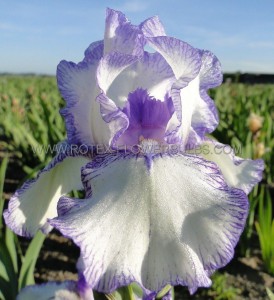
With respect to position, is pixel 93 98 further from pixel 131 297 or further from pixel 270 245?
pixel 270 245

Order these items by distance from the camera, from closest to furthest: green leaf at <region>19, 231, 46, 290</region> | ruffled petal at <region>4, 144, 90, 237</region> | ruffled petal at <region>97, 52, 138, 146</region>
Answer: ruffled petal at <region>97, 52, 138, 146</region> → ruffled petal at <region>4, 144, 90, 237</region> → green leaf at <region>19, 231, 46, 290</region>

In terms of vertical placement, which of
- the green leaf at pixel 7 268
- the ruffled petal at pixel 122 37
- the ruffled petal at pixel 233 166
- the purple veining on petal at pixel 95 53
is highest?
the ruffled petal at pixel 122 37

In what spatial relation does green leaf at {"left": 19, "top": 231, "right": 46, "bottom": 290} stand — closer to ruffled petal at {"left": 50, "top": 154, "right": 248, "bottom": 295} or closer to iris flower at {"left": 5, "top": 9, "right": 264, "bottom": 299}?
iris flower at {"left": 5, "top": 9, "right": 264, "bottom": 299}

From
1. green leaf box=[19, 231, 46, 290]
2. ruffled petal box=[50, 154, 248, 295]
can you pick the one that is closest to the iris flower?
ruffled petal box=[50, 154, 248, 295]

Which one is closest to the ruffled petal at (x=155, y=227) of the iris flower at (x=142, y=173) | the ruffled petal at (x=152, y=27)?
the iris flower at (x=142, y=173)

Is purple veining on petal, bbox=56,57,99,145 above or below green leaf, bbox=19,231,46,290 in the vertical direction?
above

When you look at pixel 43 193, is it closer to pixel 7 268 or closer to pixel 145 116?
pixel 145 116

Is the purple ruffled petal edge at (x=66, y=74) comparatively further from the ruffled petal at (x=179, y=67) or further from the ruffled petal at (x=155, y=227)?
the ruffled petal at (x=155, y=227)

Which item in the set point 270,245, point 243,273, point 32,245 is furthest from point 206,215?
point 243,273
